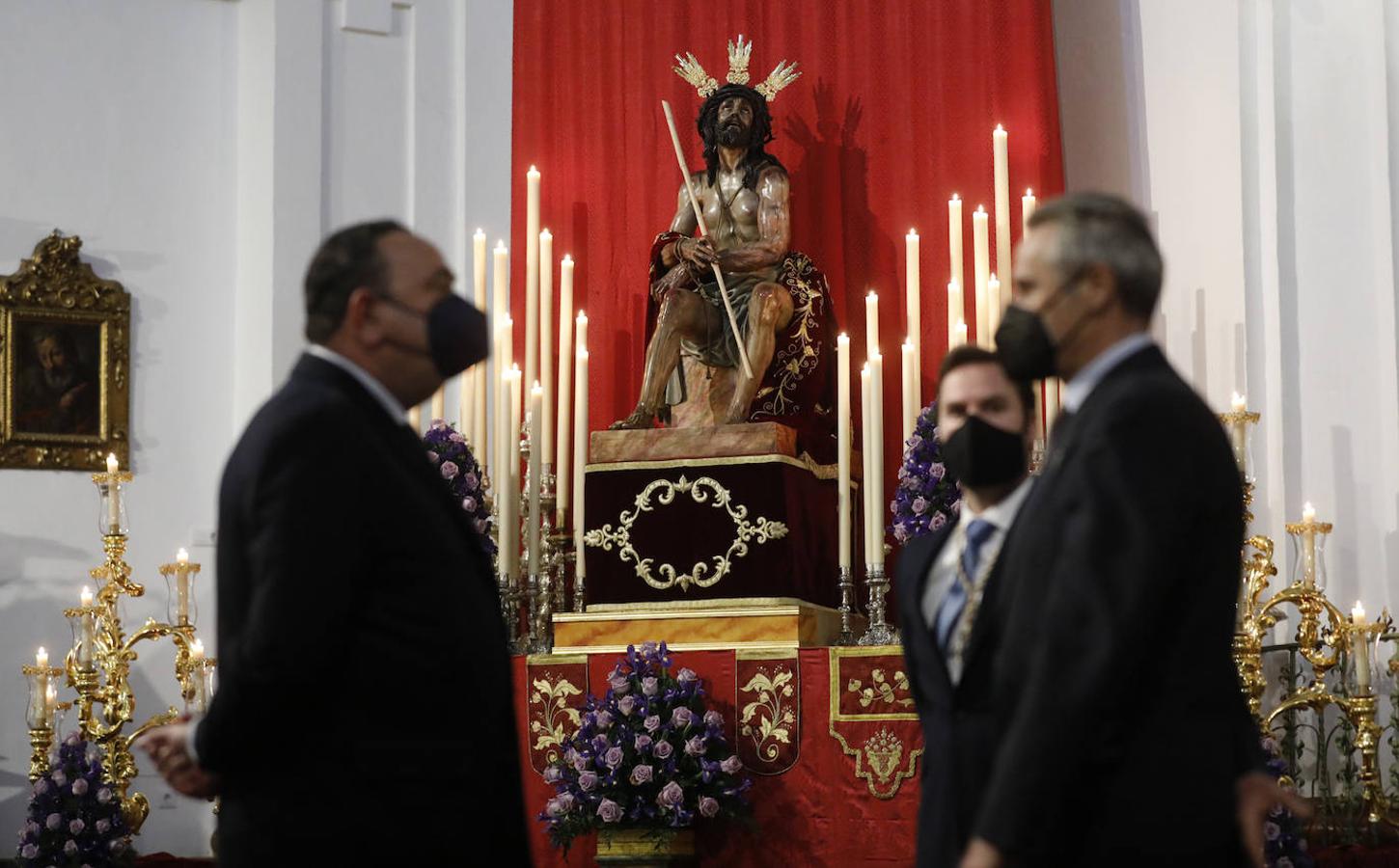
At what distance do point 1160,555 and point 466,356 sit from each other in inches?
43.7

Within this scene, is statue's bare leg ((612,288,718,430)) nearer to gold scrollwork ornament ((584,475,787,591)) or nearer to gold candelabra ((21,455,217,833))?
gold scrollwork ornament ((584,475,787,591))

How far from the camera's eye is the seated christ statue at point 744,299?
689cm

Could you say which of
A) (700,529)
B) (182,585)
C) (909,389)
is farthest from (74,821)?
(909,389)

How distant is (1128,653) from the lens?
2410mm

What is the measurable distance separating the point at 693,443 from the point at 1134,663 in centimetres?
415

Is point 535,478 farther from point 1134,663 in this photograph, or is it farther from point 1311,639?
point 1134,663

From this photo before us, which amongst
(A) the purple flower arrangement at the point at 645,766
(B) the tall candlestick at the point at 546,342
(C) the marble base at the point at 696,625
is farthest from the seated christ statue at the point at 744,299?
(A) the purple flower arrangement at the point at 645,766

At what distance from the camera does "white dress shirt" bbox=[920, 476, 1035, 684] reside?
122 inches

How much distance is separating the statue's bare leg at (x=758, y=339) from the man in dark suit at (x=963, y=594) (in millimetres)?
3349

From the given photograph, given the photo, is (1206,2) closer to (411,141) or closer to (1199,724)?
(411,141)

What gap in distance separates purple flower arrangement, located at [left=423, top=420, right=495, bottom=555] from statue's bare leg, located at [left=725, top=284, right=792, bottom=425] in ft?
3.18

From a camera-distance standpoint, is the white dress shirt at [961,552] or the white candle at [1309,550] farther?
the white candle at [1309,550]

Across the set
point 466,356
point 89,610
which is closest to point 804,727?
point 89,610

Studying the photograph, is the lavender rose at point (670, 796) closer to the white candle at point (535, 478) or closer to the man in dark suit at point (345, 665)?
the white candle at point (535, 478)
